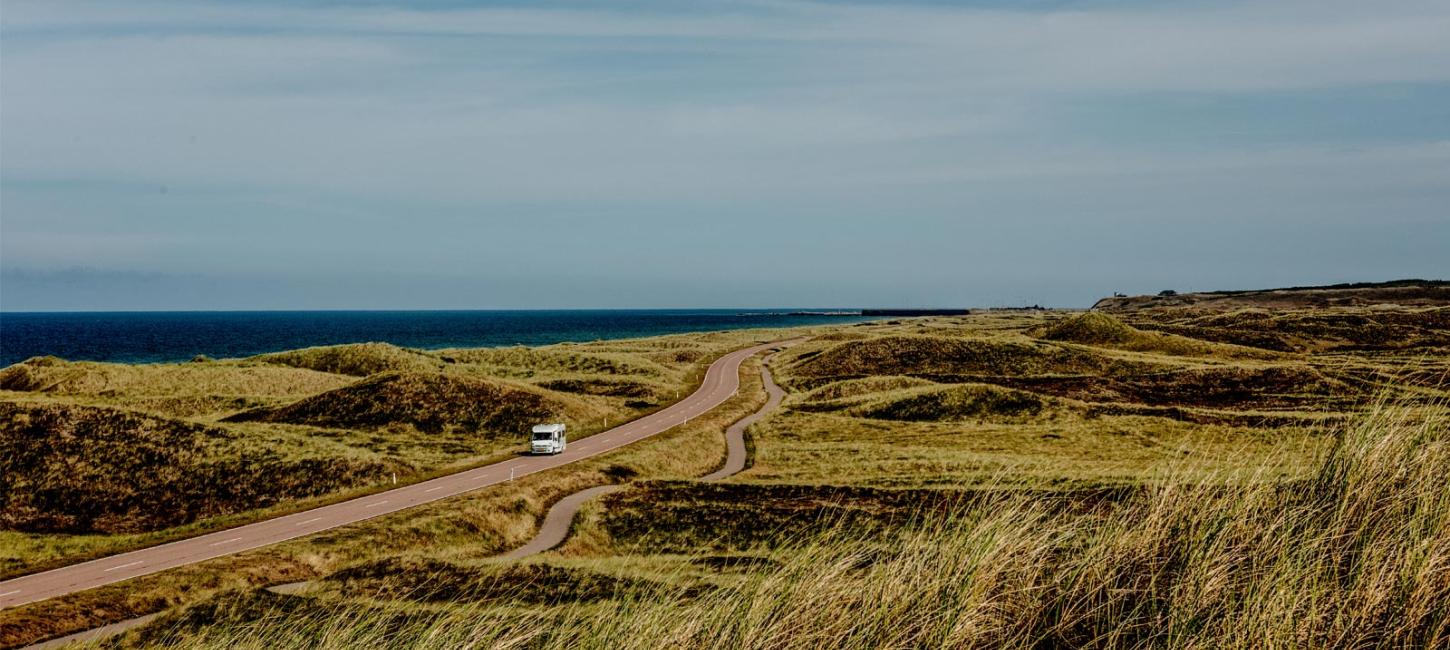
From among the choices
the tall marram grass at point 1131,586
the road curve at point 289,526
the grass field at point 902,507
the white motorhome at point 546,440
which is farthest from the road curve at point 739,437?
the tall marram grass at point 1131,586

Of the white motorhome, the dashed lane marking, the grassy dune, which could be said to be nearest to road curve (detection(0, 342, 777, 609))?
the dashed lane marking

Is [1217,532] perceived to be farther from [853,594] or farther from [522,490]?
[522,490]

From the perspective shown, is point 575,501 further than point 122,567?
Yes

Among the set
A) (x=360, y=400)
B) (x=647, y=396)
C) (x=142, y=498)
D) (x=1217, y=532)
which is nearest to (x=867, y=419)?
(x=647, y=396)

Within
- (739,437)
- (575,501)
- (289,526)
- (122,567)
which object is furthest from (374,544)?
(739,437)

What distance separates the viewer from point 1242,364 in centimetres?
10156

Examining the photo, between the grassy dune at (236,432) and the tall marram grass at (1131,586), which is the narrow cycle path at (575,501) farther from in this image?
the tall marram grass at (1131,586)

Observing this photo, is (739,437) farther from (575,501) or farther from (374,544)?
(374,544)

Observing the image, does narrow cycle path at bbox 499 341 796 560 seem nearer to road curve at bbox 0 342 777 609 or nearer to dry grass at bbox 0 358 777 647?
dry grass at bbox 0 358 777 647

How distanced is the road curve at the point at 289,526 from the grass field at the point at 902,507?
7.43 ft

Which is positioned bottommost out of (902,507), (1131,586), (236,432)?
(902,507)

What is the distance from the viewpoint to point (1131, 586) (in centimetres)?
884

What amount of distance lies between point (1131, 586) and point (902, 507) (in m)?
36.6

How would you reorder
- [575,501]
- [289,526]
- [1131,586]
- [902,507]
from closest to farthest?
[1131,586] < [289,526] < [902,507] < [575,501]
